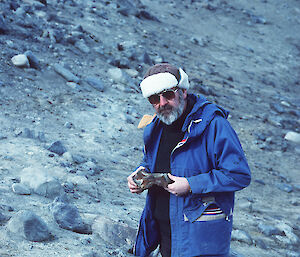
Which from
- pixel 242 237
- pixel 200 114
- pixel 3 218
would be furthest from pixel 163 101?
pixel 242 237

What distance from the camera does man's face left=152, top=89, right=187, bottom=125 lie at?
260 cm

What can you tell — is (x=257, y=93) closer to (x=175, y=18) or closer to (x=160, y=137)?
(x=175, y=18)

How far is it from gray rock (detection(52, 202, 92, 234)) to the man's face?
1.58 metres

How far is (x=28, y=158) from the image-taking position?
4.97 m

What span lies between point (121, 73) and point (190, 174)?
6.13 meters

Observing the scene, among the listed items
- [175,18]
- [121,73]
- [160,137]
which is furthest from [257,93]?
[160,137]

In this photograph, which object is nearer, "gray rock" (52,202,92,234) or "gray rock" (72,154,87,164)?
"gray rock" (52,202,92,234)

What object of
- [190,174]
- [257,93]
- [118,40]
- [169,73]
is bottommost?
[257,93]

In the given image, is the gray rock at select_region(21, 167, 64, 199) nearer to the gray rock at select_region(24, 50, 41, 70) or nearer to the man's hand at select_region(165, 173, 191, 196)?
the man's hand at select_region(165, 173, 191, 196)

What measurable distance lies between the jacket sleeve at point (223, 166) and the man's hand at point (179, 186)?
3 centimetres

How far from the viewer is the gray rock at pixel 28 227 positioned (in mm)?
3336

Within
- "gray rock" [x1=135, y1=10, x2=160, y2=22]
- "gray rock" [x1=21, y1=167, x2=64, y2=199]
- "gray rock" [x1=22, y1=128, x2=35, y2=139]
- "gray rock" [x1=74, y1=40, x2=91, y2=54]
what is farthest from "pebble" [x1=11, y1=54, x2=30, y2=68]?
"gray rock" [x1=135, y1=10, x2=160, y2=22]

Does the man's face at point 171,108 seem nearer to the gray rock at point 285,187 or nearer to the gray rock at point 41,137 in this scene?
the gray rock at point 41,137

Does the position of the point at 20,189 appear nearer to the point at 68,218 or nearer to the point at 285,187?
the point at 68,218
